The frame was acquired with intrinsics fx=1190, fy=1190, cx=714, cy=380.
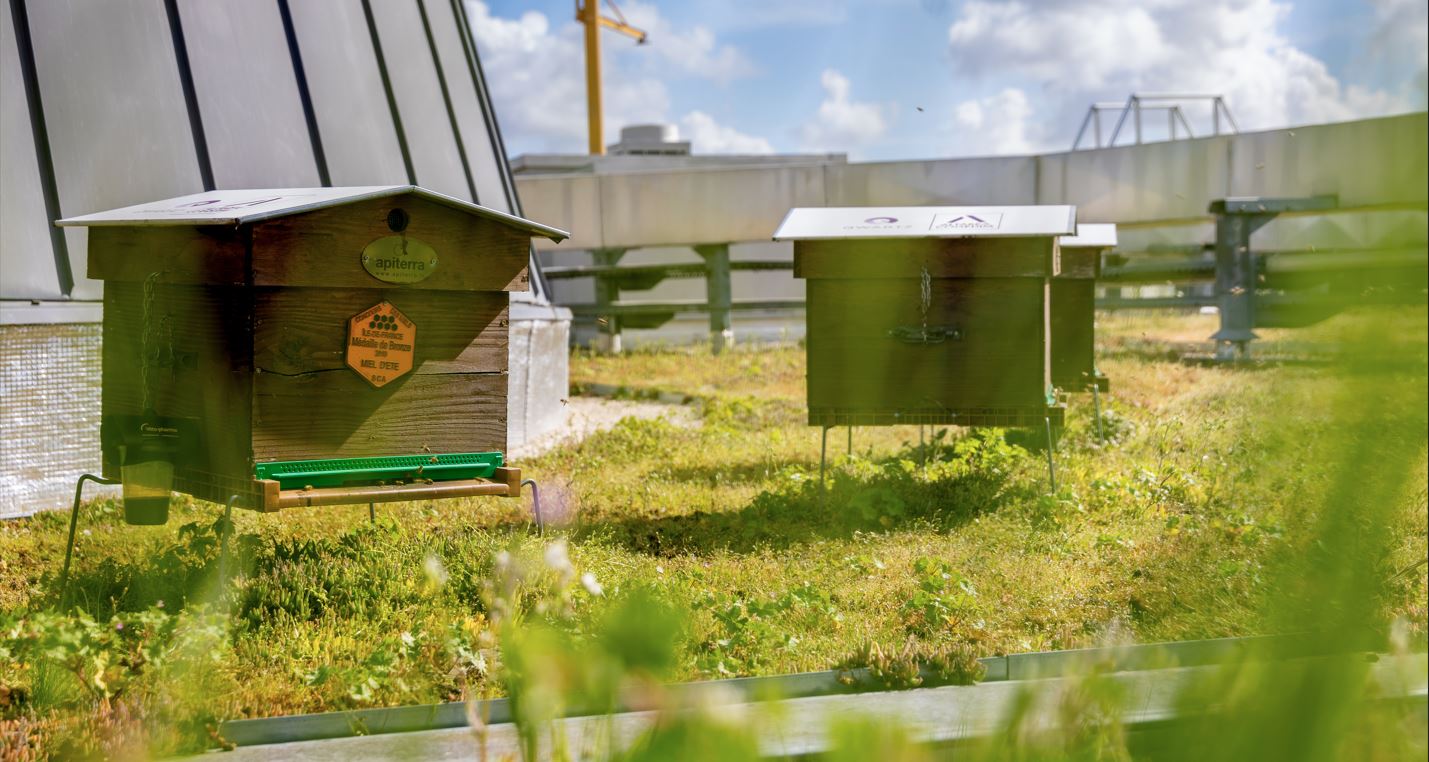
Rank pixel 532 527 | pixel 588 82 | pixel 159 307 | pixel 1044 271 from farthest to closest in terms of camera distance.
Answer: pixel 588 82 → pixel 1044 271 → pixel 532 527 → pixel 159 307

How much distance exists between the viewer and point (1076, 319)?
8.44 meters

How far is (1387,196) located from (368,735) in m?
2.81

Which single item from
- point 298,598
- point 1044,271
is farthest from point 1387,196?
point 1044,271

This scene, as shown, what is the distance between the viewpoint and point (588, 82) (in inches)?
1875

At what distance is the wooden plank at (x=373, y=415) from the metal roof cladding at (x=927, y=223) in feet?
5.81

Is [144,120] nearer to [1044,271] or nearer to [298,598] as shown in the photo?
[298,598]

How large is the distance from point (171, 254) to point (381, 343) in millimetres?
816

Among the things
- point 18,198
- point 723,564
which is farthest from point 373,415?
point 18,198

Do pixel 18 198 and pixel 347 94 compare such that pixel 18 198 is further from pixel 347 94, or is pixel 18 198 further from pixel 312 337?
pixel 312 337

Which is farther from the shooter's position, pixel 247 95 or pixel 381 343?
pixel 247 95

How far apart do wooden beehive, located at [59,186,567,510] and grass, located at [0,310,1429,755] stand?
395mm

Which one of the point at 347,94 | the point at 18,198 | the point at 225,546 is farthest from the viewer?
the point at 347,94

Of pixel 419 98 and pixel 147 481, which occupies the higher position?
pixel 419 98

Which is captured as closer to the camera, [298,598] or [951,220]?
[298,598]
